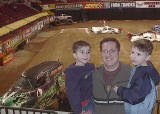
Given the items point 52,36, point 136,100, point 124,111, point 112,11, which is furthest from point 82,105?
point 112,11

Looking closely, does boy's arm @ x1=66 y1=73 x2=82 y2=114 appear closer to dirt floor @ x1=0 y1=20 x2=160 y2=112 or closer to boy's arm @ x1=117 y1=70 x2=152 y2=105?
boy's arm @ x1=117 y1=70 x2=152 y2=105

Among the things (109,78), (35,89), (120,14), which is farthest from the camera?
(120,14)

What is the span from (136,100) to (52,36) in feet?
69.8

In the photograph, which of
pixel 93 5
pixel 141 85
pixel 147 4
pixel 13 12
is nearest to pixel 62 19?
pixel 93 5

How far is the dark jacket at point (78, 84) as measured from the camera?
3.47m

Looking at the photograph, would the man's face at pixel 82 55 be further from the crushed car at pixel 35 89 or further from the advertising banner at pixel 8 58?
the advertising banner at pixel 8 58

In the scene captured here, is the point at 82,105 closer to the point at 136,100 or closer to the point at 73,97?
the point at 73,97

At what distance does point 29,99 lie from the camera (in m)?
8.15

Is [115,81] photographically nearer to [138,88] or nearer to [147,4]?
[138,88]

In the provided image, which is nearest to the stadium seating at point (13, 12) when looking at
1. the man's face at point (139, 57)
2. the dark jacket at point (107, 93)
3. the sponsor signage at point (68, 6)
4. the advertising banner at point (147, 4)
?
the sponsor signage at point (68, 6)

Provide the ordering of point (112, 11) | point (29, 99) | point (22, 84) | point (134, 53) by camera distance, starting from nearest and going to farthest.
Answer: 1. point (134, 53)
2. point (29, 99)
3. point (22, 84)
4. point (112, 11)

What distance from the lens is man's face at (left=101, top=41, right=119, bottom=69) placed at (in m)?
3.30

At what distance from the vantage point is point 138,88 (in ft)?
10.2

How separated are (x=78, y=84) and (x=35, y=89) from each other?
5.30 metres
